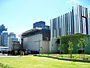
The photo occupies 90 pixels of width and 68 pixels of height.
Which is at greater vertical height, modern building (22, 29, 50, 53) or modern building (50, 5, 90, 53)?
modern building (50, 5, 90, 53)

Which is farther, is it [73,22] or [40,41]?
[40,41]

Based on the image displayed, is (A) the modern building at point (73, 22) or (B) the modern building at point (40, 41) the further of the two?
(B) the modern building at point (40, 41)

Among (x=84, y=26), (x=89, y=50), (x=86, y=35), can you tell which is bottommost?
(x=89, y=50)

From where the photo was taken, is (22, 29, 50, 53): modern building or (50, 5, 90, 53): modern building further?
(22, 29, 50, 53): modern building

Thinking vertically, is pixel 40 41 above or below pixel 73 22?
below

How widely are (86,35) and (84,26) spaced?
6.57 m

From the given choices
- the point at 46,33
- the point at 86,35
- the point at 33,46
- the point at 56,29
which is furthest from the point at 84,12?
the point at 33,46

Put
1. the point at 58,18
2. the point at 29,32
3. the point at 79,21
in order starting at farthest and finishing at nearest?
the point at 29,32 → the point at 58,18 → the point at 79,21

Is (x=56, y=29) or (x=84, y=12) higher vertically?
(x=84, y=12)

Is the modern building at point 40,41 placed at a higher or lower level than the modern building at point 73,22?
lower

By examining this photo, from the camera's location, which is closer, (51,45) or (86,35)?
(86,35)

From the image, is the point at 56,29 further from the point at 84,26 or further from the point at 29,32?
the point at 29,32

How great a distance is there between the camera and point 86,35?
7444 centimetres

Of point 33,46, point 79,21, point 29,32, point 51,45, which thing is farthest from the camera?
point 29,32
